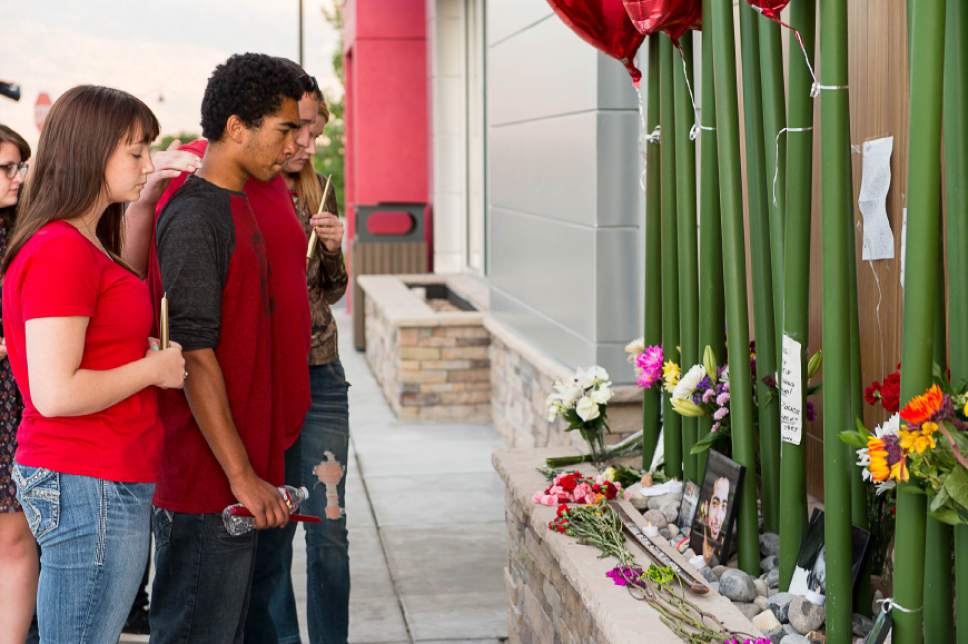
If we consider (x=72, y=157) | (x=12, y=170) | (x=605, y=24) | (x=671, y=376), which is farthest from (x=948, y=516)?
(x=12, y=170)

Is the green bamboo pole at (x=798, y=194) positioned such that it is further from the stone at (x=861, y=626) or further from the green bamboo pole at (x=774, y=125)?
the stone at (x=861, y=626)

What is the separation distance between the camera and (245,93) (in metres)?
2.65

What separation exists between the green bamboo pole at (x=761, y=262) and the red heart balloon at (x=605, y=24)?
2.05 feet

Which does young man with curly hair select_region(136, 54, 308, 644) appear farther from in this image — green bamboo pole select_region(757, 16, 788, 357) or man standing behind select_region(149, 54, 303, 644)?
green bamboo pole select_region(757, 16, 788, 357)

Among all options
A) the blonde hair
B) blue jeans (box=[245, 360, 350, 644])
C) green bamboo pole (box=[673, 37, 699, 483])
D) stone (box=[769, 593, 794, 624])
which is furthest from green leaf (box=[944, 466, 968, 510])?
the blonde hair

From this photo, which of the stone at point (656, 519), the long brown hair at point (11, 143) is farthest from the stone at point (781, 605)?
the long brown hair at point (11, 143)

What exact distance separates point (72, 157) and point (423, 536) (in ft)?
11.3

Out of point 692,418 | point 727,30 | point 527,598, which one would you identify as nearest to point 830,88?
point 727,30

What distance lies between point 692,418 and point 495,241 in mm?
3947

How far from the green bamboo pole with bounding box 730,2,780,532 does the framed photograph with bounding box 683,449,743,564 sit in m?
0.11

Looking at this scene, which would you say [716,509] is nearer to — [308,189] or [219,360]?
[219,360]

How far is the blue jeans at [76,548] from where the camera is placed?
7.61ft

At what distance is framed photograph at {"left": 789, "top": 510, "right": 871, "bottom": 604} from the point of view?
2480 mm

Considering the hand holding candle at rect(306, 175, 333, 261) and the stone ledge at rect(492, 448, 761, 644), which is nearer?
the stone ledge at rect(492, 448, 761, 644)
